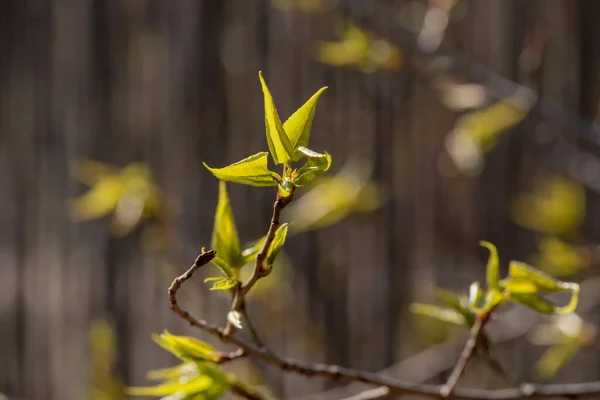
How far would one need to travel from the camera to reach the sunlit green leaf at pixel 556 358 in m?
0.67

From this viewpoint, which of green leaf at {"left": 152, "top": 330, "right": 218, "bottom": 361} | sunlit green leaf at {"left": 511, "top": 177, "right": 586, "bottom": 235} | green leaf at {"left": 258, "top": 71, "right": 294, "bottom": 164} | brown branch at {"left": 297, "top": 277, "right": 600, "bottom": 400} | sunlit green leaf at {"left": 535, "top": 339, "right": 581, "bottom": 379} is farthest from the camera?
brown branch at {"left": 297, "top": 277, "right": 600, "bottom": 400}

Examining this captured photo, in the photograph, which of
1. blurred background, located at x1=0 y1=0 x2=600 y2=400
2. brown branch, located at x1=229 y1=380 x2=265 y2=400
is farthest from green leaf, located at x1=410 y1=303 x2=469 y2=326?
blurred background, located at x1=0 y1=0 x2=600 y2=400

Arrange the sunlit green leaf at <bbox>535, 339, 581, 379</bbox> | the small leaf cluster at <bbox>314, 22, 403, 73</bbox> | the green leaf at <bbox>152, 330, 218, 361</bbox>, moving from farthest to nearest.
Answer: the small leaf cluster at <bbox>314, 22, 403, 73</bbox> < the sunlit green leaf at <bbox>535, 339, 581, 379</bbox> < the green leaf at <bbox>152, 330, 218, 361</bbox>

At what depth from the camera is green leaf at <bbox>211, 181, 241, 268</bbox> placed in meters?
0.41

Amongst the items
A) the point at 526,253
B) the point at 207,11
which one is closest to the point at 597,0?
the point at 526,253

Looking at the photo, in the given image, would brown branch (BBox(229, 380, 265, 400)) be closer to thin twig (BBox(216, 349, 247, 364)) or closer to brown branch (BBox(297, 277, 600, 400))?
thin twig (BBox(216, 349, 247, 364))

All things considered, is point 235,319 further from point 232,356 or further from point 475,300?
point 475,300

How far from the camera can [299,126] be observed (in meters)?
0.33

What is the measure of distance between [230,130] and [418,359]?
0.68 meters

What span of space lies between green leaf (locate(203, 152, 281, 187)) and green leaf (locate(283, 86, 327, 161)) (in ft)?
0.05

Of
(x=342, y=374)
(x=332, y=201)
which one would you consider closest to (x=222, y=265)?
(x=342, y=374)

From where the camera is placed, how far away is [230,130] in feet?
5.16

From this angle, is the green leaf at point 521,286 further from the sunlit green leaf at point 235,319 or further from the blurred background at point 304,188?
the blurred background at point 304,188

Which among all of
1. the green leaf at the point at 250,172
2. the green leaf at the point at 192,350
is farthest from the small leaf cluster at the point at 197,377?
the green leaf at the point at 250,172
